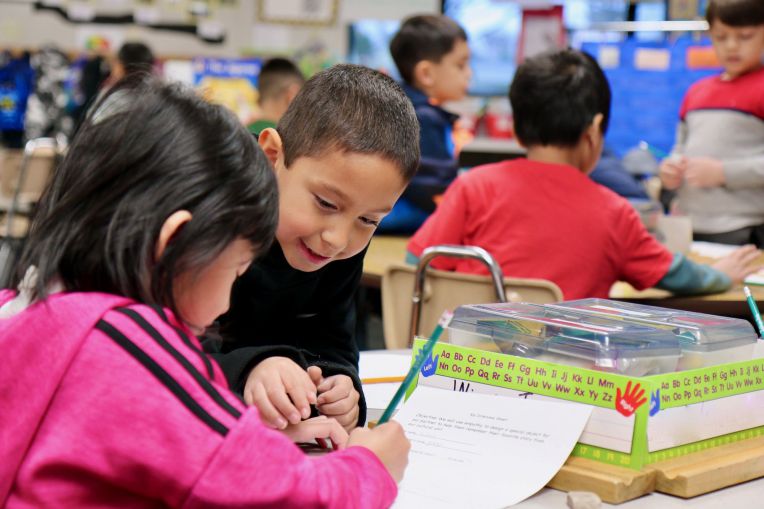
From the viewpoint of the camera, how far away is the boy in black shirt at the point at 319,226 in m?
1.08

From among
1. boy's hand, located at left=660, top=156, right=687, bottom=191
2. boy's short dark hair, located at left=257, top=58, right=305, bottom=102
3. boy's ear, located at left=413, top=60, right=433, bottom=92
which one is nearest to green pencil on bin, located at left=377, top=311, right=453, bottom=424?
boy's hand, located at left=660, top=156, right=687, bottom=191

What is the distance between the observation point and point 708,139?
10.3 feet

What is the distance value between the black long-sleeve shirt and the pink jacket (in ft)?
1.71

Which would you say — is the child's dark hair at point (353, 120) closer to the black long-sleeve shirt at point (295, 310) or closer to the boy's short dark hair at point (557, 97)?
the black long-sleeve shirt at point (295, 310)

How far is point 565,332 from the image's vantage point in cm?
104

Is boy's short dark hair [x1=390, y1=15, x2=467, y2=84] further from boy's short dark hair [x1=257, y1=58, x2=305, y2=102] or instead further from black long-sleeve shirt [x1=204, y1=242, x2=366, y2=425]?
black long-sleeve shirt [x1=204, y1=242, x2=366, y2=425]

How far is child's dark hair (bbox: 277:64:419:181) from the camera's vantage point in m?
1.20

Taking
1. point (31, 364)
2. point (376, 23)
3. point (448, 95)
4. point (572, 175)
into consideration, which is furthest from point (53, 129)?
point (31, 364)

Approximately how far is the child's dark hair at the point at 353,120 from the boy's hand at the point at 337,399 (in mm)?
270

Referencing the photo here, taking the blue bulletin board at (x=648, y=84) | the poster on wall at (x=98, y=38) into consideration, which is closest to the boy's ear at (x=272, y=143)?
the blue bulletin board at (x=648, y=84)

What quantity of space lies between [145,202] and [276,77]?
3821mm

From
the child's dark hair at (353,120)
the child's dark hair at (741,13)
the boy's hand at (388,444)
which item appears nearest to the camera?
the boy's hand at (388,444)

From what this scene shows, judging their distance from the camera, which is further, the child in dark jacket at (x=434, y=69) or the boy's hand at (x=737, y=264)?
the child in dark jacket at (x=434, y=69)

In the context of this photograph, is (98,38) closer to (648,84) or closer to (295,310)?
(648,84)
